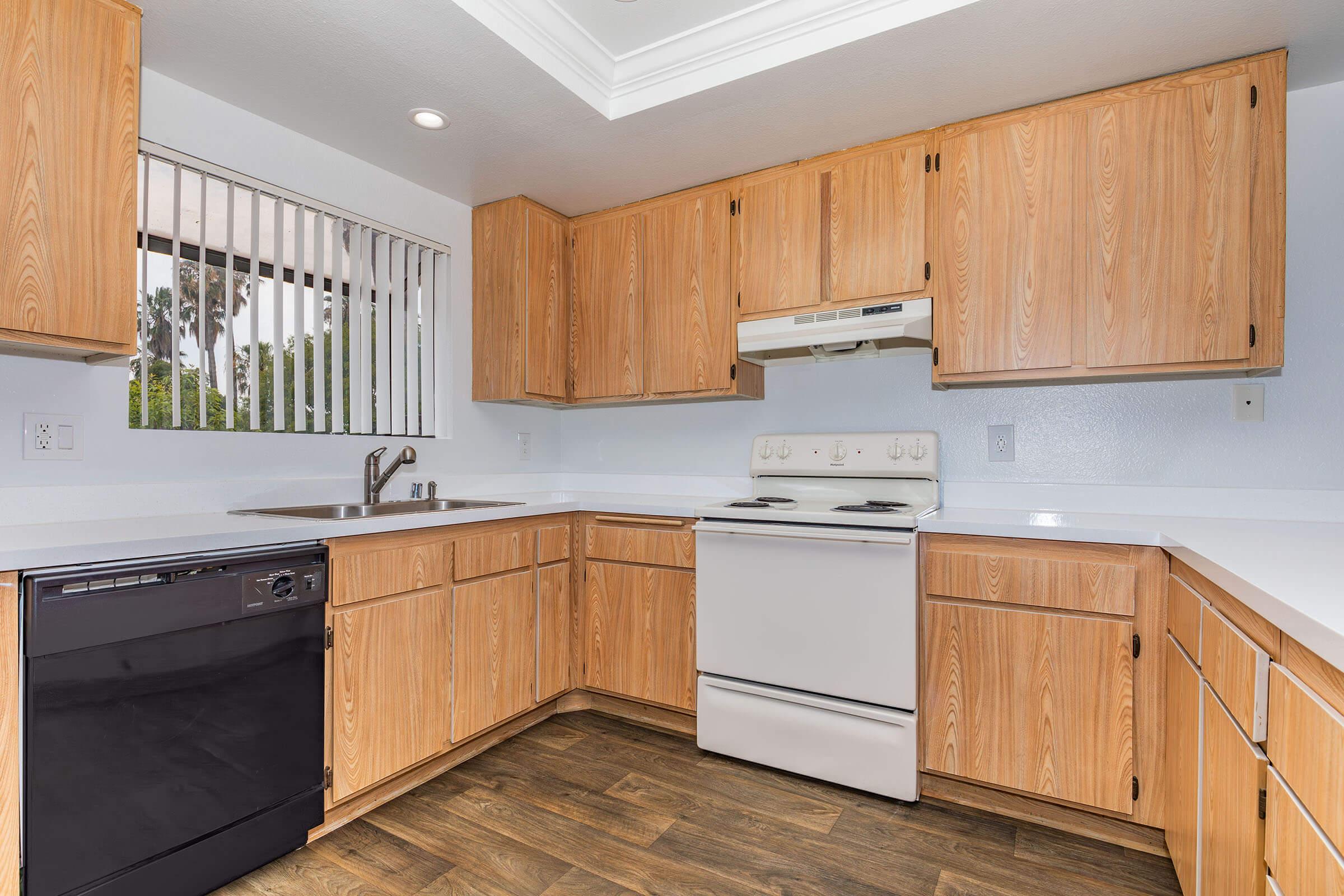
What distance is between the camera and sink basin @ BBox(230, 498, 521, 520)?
7.27ft

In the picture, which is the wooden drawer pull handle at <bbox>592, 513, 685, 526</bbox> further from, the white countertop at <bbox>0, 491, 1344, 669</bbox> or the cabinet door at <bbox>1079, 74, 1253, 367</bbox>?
the cabinet door at <bbox>1079, 74, 1253, 367</bbox>

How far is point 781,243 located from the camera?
2.68 metres

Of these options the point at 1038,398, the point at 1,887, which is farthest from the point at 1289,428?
the point at 1,887

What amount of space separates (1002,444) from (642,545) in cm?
143

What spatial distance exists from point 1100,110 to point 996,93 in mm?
317

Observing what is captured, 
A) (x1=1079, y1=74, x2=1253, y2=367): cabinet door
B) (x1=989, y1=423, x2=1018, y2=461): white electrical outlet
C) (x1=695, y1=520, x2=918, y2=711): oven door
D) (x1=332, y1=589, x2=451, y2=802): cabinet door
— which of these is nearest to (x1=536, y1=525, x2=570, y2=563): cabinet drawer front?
(x1=332, y1=589, x2=451, y2=802): cabinet door

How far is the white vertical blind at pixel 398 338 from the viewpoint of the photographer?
278cm

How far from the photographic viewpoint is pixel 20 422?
1.75 meters

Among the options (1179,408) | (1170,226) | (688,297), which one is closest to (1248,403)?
(1179,408)

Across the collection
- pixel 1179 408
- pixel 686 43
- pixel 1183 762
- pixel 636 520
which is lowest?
pixel 1183 762

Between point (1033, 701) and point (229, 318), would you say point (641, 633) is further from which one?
point (229, 318)

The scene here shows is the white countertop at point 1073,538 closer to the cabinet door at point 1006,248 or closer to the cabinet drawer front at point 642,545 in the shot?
the cabinet drawer front at point 642,545

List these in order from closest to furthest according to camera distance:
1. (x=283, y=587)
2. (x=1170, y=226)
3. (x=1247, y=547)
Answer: (x=1247, y=547)
(x=283, y=587)
(x=1170, y=226)

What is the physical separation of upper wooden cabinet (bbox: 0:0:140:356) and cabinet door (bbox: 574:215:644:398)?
1.78 metres
